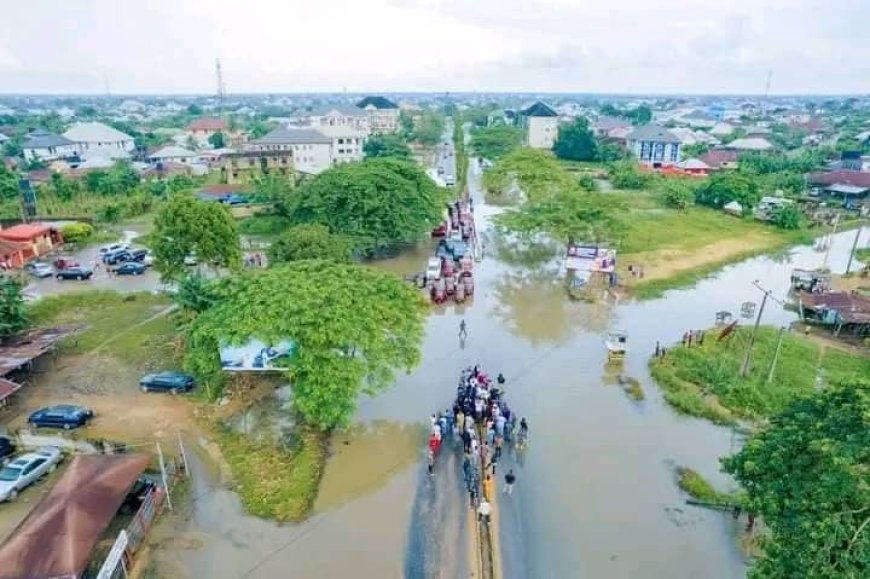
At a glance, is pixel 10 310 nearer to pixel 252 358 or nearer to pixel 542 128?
pixel 252 358

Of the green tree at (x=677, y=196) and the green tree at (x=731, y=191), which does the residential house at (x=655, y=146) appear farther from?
the green tree at (x=731, y=191)

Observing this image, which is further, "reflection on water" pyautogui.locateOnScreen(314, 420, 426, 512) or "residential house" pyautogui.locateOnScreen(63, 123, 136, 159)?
"residential house" pyautogui.locateOnScreen(63, 123, 136, 159)

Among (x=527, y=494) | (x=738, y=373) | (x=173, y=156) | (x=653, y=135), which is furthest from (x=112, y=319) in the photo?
(x=653, y=135)

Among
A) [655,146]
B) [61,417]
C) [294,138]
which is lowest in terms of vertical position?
[61,417]

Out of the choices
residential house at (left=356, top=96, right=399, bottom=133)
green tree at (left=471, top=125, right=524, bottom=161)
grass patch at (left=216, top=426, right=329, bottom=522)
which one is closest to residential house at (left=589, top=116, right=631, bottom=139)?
green tree at (left=471, top=125, right=524, bottom=161)

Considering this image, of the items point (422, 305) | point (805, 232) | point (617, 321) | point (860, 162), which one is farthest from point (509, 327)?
point (860, 162)

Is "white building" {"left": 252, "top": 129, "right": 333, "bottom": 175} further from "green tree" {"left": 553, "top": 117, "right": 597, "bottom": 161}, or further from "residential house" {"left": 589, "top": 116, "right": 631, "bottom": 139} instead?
"residential house" {"left": 589, "top": 116, "right": 631, "bottom": 139}

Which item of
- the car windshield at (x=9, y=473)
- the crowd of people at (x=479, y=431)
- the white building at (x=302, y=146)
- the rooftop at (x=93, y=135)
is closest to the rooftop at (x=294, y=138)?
the white building at (x=302, y=146)
